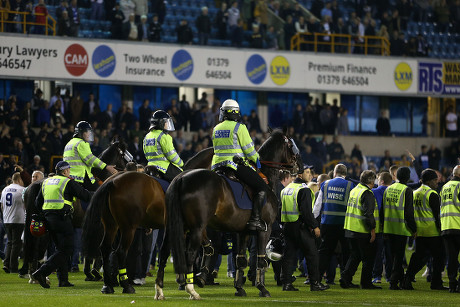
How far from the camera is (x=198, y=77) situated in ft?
109

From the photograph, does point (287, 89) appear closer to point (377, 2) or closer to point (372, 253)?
point (377, 2)

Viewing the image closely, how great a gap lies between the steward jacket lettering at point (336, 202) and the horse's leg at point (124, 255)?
13.3 ft

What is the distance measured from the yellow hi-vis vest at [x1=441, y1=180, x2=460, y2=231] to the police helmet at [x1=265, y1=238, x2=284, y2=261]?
9.58 feet

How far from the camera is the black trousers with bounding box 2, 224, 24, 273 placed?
19.7 metres

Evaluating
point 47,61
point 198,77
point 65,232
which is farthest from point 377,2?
point 65,232

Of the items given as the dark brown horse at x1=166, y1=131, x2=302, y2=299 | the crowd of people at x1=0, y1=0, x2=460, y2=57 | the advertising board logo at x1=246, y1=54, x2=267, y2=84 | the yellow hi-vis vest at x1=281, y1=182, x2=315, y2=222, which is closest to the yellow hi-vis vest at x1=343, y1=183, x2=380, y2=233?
the yellow hi-vis vest at x1=281, y1=182, x2=315, y2=222

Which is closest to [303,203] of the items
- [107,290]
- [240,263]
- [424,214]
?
[240,263]

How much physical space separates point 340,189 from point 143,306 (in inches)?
222

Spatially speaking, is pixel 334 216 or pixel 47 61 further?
pixel 47 61

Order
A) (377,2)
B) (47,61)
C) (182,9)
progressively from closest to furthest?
(47,61) < (182,9) < (377,2)

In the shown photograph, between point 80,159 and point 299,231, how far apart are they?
16.2 feet

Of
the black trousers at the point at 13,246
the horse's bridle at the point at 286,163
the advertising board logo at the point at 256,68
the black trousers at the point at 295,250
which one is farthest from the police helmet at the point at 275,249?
the advertising board logo at the point at 256,68

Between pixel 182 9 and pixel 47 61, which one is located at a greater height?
pixel 182 9

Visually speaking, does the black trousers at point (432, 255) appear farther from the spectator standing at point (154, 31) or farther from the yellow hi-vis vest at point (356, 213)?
the spectator standing at point (154, 31)
